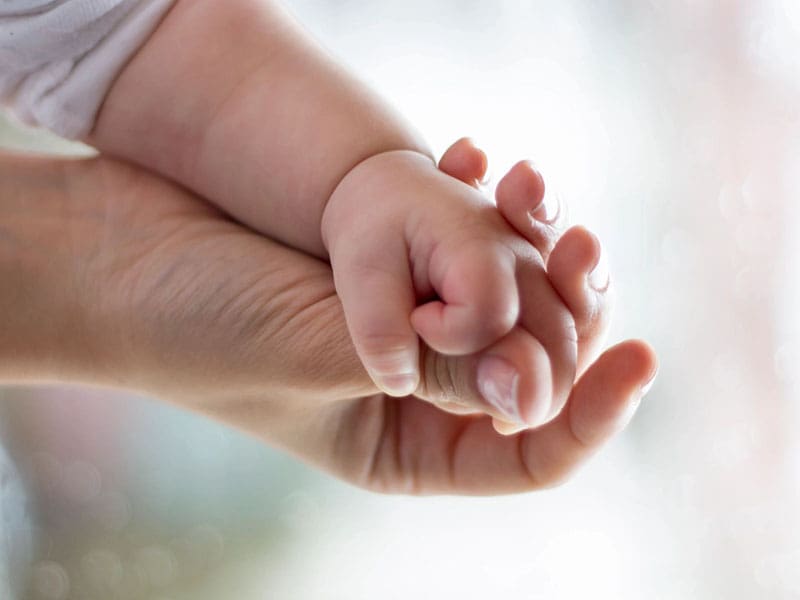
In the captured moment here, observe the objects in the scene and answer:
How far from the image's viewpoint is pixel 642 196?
100 centimetres

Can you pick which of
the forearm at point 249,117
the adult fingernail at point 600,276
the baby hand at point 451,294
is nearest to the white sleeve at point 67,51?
the forearm at point 249,117

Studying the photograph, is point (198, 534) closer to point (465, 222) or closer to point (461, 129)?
point (461, 129)

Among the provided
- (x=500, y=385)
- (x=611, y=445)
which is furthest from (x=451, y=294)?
(x=611, y=445)

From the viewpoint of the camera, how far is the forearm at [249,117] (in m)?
0.54

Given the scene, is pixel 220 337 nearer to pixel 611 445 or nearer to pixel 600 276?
pixel 600 276

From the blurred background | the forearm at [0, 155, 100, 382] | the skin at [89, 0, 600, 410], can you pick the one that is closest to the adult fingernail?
the skin at [89, 0, 600, 410]

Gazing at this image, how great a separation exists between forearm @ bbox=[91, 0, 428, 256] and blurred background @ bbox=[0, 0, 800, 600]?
0.38m

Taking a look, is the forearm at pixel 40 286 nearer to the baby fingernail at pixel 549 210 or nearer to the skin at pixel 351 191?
the skin at pixel 351 191

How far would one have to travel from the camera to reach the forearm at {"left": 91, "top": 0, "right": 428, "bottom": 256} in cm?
54

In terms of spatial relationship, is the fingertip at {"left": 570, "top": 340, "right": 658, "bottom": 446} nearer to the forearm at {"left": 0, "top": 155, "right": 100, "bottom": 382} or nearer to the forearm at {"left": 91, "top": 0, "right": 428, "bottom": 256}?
the forearm at {"left": 91, "top": 0, "right": 428, "bottom": 256}

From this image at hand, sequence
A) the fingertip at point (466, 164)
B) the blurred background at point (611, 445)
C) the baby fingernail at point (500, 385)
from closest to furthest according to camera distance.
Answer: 1. the baby fingernail at point (500, 385)
2. the fingertip at point (466, 164)
3. the blurred background at point (611, 445)

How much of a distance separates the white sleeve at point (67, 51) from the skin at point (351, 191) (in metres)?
0.01

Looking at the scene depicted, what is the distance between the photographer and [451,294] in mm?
413

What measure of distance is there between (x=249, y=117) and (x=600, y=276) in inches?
9.1
